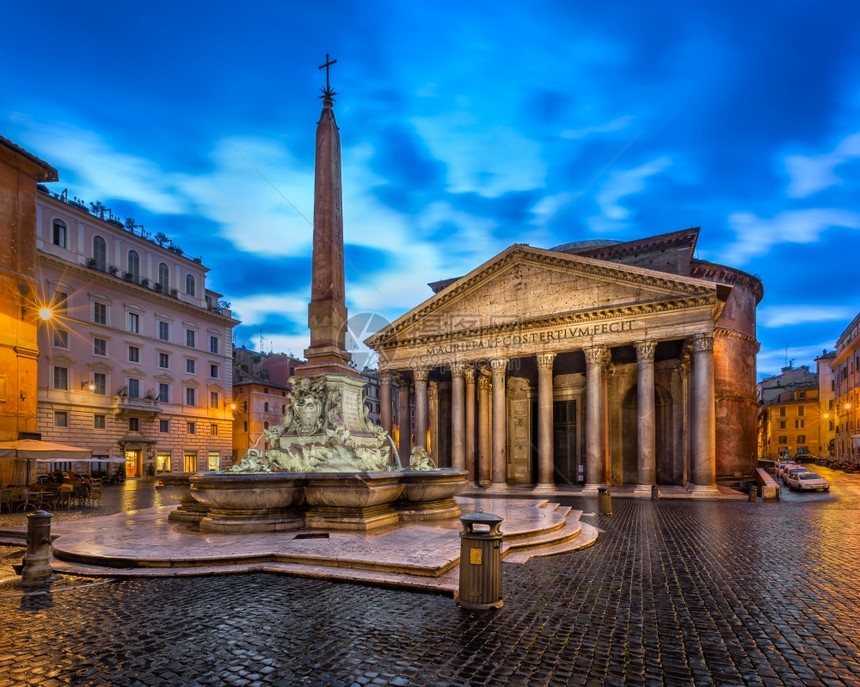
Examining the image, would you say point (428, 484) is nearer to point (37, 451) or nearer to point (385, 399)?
point (37, 451)

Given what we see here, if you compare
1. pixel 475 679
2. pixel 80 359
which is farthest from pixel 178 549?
pixel 80 359

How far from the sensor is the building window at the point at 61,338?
29859 millimetres

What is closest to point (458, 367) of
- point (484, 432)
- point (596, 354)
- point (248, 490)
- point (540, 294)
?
point (484, 432)

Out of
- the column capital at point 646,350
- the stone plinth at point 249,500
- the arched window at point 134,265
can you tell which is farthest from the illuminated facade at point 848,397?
the arched window at point 134,265

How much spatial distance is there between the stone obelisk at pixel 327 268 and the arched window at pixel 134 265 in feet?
91.8

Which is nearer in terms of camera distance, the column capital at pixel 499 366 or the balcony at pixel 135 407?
the column capital at pixel 499 366

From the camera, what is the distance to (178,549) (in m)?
8.11

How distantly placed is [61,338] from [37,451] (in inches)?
620

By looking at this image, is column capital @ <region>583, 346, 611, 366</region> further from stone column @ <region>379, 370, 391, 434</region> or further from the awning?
the awning

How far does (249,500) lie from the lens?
9406 mm

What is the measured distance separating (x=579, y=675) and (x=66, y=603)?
5218 millimetres

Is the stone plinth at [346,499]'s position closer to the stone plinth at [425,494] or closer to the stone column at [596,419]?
the stone plinth at [425,494]

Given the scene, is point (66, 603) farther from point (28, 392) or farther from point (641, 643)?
point (28, 392)

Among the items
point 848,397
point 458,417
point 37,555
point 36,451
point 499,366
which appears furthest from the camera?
point 848,397
